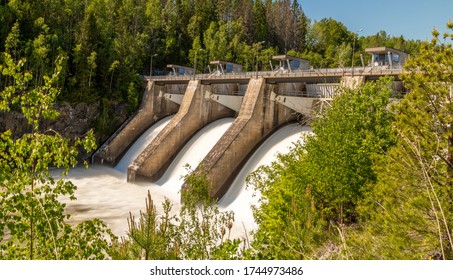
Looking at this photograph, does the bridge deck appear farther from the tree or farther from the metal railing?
the tree

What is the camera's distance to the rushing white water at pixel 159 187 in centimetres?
2277

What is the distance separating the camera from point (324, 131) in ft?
55.3

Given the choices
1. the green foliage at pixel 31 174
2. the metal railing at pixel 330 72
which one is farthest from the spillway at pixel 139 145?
the green foliage at pixel 31 174

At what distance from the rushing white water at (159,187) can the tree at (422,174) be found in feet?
35.4

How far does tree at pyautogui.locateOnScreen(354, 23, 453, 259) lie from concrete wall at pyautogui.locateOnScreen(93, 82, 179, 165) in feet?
102

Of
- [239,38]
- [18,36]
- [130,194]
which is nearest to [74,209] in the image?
[130,194]

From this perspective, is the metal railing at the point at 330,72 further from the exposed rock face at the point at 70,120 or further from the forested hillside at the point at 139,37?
the exposed rock face at the point at 70,120

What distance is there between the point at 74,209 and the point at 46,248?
20.1m

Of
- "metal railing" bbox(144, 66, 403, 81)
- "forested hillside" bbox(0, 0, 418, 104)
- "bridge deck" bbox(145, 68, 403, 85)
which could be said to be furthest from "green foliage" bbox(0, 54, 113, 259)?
"metal railing" bbox(144, 66, 403, 81)

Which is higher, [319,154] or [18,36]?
[18,36]

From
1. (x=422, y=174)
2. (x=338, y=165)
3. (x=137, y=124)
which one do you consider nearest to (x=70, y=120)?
(x=137, y=124)

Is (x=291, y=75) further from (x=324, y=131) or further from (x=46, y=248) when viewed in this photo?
(x=46, y=248)

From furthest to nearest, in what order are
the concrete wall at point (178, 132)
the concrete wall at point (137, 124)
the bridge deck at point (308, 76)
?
1. the concrete wall at point (137, 124)
2. the concrete wall at point (178, 132)
3. the bridge deck at point (308, 76)

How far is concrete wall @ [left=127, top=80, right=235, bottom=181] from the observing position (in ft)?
102
